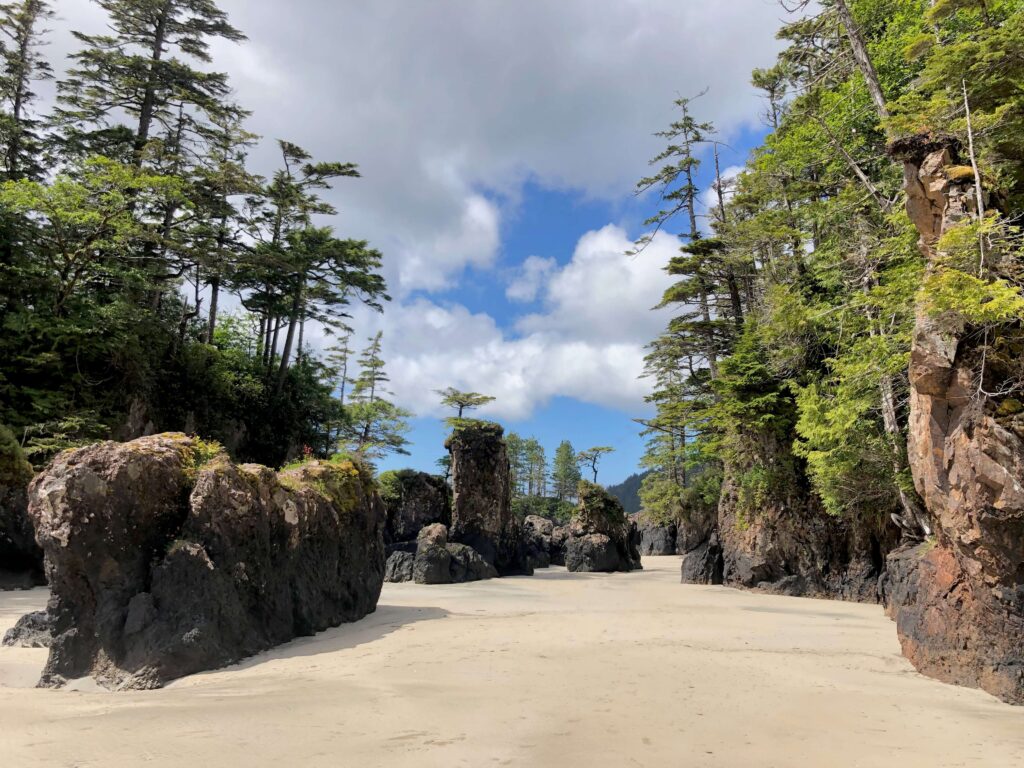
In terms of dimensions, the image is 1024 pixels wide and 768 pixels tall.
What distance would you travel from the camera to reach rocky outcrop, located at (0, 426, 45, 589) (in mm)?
11484

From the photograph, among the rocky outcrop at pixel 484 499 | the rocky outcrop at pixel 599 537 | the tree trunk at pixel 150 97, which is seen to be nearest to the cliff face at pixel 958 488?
the rocky outcrop at pixel 484 499

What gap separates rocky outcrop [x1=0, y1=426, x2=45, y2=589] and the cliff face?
52.1 ft

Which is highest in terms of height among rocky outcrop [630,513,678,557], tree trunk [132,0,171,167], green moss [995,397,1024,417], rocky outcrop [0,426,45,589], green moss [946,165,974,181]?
tree trunk [132,0,171,167]

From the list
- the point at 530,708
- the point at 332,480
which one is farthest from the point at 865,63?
the point at 332,480

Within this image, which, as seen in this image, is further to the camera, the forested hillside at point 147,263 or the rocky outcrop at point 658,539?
the rocky outcrop at point 658,539

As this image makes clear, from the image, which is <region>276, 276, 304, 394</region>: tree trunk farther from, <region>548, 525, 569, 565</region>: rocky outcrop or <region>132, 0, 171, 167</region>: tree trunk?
<region>548, 525, 569, 565</region>: rocky outcrop

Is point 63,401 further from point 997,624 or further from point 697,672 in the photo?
point 997,624

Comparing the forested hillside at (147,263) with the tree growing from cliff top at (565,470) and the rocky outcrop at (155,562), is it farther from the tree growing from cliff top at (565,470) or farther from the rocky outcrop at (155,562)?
the tree growing from cliff top at (565,470)

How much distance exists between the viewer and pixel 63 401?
15.5 meters

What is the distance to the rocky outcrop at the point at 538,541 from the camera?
25303mm

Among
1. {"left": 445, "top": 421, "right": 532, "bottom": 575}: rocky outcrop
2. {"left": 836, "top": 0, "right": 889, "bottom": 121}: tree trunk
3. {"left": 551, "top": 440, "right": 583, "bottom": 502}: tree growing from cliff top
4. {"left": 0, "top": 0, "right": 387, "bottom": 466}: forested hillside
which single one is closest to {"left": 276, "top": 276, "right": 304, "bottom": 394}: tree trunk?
{"left": 0, "top": 0, "right": 387, "bottom": 466}: forested hillside

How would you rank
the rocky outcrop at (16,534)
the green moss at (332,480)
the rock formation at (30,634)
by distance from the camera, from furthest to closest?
the rocky outcrop at (16,534)
the green moss at (332,480)
the rock formation at (30,634)

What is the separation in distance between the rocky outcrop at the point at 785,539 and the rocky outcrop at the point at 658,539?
23.1 metres

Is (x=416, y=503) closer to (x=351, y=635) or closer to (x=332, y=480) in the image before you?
(x=332, y=480)
